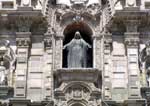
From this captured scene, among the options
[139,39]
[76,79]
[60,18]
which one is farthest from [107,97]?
[60,18]

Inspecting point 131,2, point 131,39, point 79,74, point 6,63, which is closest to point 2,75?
point 6,63

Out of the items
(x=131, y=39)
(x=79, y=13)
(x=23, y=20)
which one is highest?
(x=79, y=13)

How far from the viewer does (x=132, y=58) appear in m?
18.9

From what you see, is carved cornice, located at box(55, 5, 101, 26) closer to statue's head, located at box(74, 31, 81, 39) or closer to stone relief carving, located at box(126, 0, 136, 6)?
statue's head, located at box(74, 31, 81, 39)

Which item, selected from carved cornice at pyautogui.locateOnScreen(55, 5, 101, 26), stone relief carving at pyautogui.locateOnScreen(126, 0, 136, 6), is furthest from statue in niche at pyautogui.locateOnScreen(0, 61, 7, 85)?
stone relief carving at pyautogui.locateOnScreen(126, 0, 136, 6)

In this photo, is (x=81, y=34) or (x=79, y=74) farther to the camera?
(x=81, y=34)

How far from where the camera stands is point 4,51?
19.4 metres

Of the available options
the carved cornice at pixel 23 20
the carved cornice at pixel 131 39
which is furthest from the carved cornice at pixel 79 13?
the carved cornice at pixel 131 39

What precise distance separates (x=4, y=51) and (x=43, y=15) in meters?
2.31

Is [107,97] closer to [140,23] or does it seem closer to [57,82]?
[57,82]

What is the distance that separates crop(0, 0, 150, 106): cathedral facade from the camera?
18.3 meters

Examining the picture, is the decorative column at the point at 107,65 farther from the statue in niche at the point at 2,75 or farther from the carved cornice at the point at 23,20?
the statue in niche at the point at 2,75

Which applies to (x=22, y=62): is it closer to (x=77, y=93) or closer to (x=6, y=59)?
(x=6, y=59)

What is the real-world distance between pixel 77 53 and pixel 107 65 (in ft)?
4.67
